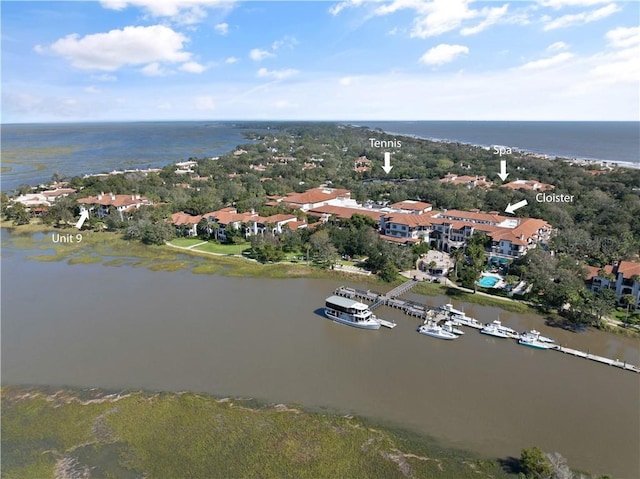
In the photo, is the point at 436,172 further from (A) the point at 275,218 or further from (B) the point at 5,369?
(B) the point at 5,369

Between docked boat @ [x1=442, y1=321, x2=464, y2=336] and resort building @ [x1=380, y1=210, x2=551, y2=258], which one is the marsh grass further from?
resort building @ [x1=380, y1=210, x2=551, y2=258]

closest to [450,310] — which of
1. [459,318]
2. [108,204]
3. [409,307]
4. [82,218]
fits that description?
[459,318]

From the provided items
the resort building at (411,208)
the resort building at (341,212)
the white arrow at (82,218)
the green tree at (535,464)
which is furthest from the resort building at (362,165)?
the green tree at (535,464)

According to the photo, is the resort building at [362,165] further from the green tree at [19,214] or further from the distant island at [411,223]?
the green tree at [19,214]

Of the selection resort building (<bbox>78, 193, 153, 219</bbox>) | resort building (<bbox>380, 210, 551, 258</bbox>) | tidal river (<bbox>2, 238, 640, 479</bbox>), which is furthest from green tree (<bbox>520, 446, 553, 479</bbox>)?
resort building (<bbox>78, 193, 153, 219</bbox>)

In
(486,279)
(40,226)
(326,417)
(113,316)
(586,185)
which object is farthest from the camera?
(586,185)

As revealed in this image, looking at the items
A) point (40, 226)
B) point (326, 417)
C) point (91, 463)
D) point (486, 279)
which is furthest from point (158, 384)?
point (40, 226)
